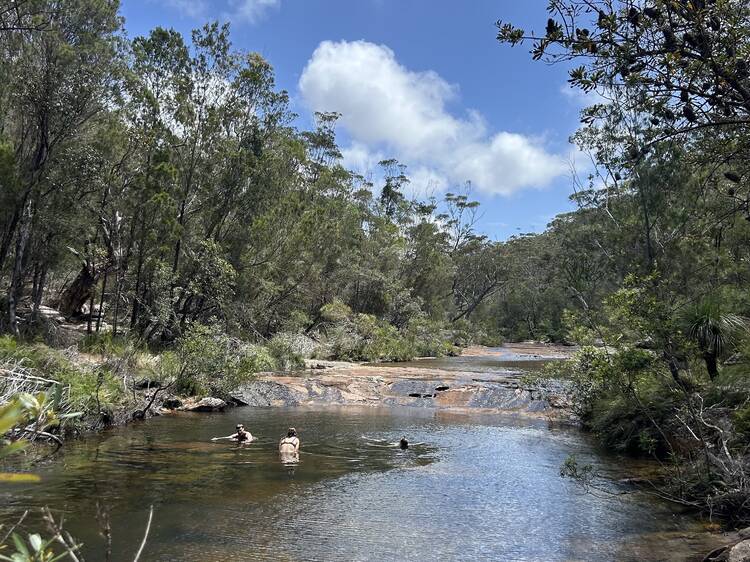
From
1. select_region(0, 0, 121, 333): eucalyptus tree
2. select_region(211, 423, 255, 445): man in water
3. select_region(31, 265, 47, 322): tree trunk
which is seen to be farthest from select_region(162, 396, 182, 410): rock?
select_region(31, 265, 47, 322): tree trunk

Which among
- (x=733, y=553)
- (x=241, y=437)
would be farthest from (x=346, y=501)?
(x=733, y=553)

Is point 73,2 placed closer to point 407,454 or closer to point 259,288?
point 259,288

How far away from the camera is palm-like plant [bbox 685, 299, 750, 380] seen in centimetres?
1293

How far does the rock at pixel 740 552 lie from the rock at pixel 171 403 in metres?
15.4

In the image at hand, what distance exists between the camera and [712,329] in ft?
42.7

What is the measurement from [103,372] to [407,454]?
8.15 m

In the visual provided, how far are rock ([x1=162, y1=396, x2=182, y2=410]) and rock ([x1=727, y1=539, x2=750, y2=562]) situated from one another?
1541 cm

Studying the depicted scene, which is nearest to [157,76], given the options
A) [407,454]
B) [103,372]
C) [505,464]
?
[103,372]

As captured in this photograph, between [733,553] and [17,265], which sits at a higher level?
[17,265]

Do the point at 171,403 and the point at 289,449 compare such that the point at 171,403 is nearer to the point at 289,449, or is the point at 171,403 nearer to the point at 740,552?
the point at 289,449

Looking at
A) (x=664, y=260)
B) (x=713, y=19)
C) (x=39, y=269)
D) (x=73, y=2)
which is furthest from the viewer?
(x=39, y=269)

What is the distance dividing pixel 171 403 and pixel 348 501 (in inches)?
391

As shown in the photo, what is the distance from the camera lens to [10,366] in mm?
11617

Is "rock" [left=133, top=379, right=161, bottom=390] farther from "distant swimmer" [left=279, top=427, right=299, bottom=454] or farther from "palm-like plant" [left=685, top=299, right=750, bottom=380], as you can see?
"palm-like plant" [left=685, top=299, right=750, bottom=380]
